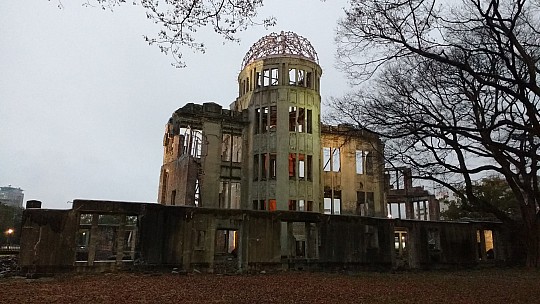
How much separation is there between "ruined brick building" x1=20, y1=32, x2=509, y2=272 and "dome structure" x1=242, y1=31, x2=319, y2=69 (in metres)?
0.09

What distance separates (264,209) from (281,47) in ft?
39.6

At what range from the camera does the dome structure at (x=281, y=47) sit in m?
29.4

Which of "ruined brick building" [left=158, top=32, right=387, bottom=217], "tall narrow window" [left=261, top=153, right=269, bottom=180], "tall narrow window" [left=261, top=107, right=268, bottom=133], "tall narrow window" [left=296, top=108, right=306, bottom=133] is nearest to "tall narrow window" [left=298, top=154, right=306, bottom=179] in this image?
"ruined brick building" [left=158, top=32, right=387, bottom=217]

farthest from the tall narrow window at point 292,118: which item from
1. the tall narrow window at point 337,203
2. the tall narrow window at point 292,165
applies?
the tall narrow window at point 337,203

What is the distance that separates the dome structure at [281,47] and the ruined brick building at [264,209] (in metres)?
0.09

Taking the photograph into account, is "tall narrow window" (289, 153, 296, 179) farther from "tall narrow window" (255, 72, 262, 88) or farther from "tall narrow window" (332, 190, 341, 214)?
"tall narrow window" (255, 72, 262, 88)

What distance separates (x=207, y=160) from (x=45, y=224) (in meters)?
13.4

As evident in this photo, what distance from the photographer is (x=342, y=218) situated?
787 inches

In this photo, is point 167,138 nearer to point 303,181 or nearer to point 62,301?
point 303,181

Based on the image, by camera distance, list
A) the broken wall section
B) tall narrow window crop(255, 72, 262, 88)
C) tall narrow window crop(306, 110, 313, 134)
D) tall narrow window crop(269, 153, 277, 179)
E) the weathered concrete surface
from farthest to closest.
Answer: tall narrow window crop(255, 72, 262, 88) < tall narrow window crop(306, 110, 313, 134) < tall narrow window crop(269, 153, 277, 179) < the broken wall section < the weathered concrete surface

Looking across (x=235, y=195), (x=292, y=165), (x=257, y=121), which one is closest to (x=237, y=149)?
(x=257, y=121)

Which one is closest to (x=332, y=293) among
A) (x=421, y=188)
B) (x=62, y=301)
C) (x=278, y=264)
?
(x=62, y=301)

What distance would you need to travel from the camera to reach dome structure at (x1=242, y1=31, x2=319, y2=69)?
1156 inches

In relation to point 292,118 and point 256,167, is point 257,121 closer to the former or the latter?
point 292,118
